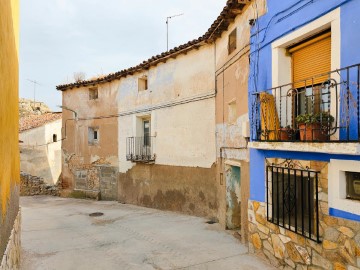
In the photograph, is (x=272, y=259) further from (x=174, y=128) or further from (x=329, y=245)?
(x=174, y=128)

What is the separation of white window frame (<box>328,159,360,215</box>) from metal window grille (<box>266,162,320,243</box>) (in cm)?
28

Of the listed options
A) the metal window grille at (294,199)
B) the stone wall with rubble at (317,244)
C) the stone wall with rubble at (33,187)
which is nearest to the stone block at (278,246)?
the stone wall with rubble at (317,244)

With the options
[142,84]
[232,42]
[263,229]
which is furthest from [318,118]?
[142,84]

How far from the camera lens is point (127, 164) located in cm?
1553

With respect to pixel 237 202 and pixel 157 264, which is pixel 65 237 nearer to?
pixel 157 264

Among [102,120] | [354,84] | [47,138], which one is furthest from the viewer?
[47,138]

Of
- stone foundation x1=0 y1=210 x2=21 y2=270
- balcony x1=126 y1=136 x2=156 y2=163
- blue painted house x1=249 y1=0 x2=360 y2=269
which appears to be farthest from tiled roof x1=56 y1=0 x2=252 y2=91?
stone foundation x1=0 y1=210 x2=21 y2=270

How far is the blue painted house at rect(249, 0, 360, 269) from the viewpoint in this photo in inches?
179

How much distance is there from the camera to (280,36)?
616 centimetres

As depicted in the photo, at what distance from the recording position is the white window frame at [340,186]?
443cm

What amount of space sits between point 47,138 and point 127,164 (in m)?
12.3

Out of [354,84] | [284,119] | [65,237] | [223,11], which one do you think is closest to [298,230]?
[284,119]

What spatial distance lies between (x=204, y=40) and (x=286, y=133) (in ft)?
19.7

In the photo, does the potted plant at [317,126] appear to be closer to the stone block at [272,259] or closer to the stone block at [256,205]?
the stone block at [256,205]
